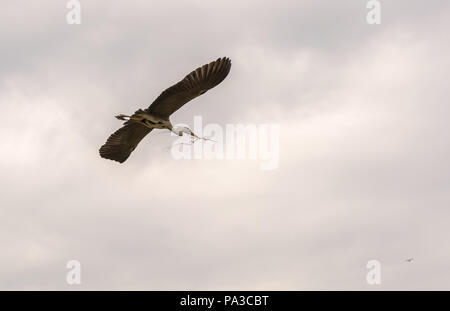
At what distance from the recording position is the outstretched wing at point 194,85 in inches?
1702

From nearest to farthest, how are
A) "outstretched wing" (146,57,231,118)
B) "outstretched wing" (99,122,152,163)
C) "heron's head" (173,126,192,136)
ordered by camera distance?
1. "outstretched wing" (146,57,231,118)
2. "heron's head" (173,126,192,136)
3. "outstretched wing" (99,122,152,163)

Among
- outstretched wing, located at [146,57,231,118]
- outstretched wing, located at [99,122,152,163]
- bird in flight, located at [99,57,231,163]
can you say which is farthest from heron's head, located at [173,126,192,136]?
outstretched wing, located at [99,122,152,163]

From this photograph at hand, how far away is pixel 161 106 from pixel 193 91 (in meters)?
1.79

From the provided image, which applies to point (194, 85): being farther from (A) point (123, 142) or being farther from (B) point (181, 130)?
(A) point (123, 142)

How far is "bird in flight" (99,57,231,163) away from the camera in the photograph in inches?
1705

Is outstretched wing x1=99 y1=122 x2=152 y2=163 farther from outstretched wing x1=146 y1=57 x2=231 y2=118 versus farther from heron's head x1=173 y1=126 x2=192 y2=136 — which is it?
outstretched wing x1=146 y1=57 x2=231 y2=118

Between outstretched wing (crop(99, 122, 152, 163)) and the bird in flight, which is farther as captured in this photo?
outstretched wing (crop(99, 122, 152, 163))

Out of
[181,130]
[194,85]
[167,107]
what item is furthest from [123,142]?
[194,85]

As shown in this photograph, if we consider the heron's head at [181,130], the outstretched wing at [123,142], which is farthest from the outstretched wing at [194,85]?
the outstretched wing at [123,142]

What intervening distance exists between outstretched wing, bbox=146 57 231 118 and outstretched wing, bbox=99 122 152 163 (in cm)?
378
